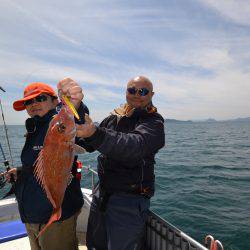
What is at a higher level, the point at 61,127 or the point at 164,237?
the point at 61,127

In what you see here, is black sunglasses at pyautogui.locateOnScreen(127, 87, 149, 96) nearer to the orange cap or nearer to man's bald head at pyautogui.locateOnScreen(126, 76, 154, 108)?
man's bald head at pyautogui.locateOnScreen(126, 76, 154, 108)

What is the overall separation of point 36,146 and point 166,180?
14730 millimetres

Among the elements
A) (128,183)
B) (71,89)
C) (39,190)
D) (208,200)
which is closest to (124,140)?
(71,89)

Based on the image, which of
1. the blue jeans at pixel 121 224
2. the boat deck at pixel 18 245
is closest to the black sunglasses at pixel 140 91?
the blue jeans at pixel 121 224

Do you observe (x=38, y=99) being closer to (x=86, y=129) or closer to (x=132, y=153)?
(x=86, y=129)

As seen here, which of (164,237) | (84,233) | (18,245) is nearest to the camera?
(164,237)

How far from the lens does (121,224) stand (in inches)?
130

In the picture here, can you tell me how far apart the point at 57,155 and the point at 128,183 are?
4.36 ft

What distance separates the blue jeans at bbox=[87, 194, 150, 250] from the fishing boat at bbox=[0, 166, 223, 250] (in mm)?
585

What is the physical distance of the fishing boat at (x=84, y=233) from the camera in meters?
3.67

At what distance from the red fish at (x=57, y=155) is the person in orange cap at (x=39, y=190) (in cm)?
108

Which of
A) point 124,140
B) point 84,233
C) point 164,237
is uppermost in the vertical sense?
point 124,140

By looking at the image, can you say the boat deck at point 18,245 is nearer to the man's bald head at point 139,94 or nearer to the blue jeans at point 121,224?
the blue jeans at point 121,224

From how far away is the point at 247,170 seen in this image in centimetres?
1942
